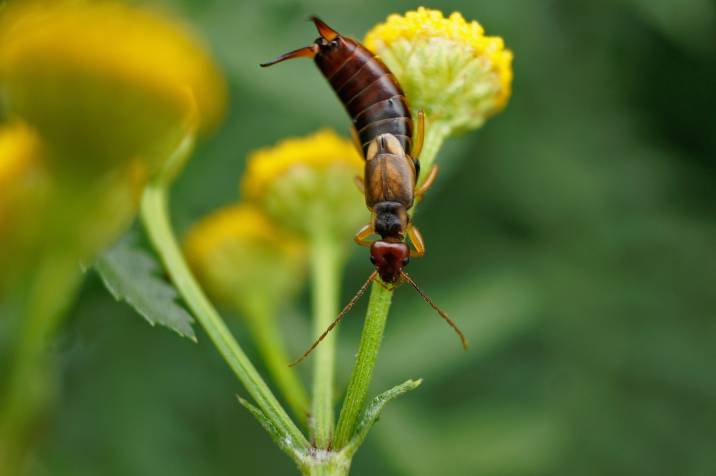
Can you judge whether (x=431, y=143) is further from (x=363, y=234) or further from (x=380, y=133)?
(x=363, y=234)

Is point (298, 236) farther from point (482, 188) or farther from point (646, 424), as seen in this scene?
point (646, 424)

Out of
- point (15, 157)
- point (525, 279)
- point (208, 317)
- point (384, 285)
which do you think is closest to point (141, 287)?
point (208, 317)

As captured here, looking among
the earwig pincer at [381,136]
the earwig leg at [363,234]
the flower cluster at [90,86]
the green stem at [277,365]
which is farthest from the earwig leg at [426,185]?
the flower cluster at [90,86]

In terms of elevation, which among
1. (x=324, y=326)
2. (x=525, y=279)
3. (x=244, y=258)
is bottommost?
(x=525, y=279)

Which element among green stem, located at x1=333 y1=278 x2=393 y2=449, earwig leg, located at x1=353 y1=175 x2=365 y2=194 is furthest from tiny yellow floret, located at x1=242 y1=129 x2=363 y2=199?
green stem, located at x1=333 y1=278 x2=393 y2=449

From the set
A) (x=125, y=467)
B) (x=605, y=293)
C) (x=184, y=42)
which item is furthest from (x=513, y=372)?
(x=184, y=42)

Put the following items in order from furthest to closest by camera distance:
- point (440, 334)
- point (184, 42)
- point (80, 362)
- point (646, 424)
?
point (646, 424)
point (440, 334)
point (80, 362)
point (184, 42)
